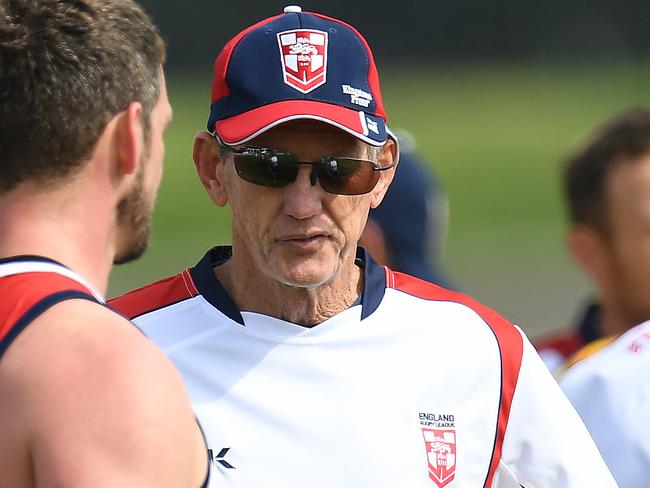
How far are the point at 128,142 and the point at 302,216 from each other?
60cm

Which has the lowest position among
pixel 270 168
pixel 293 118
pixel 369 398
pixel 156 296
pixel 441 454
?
pixel 441 454

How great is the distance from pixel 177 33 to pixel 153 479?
1721cm

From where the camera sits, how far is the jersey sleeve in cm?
282

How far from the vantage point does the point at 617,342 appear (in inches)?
127

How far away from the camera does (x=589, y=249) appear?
15.1ft

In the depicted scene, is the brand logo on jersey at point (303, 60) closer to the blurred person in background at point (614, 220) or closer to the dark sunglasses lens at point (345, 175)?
the dark sunglasses lens at point (345, 175)

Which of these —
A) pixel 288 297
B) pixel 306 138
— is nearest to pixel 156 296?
pixel 288 297

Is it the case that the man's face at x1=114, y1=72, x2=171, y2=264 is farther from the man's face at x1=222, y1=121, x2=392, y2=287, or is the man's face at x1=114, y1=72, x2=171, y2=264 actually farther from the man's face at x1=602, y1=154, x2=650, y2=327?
the man's face at x1=602, y1=154, x2=650, y2=327

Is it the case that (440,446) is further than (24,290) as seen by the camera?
Yes

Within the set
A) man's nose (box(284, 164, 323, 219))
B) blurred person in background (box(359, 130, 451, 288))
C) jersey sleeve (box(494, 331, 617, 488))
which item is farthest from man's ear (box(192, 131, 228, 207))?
blurred person in background (box(359, 130, 451, 288))

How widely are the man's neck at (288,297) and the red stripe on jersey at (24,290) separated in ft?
2.60

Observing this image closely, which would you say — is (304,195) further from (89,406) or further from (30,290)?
(89,406)

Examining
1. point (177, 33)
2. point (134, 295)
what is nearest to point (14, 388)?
point (134, 295)

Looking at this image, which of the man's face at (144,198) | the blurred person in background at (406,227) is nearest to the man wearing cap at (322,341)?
the man's face at (144,198)
